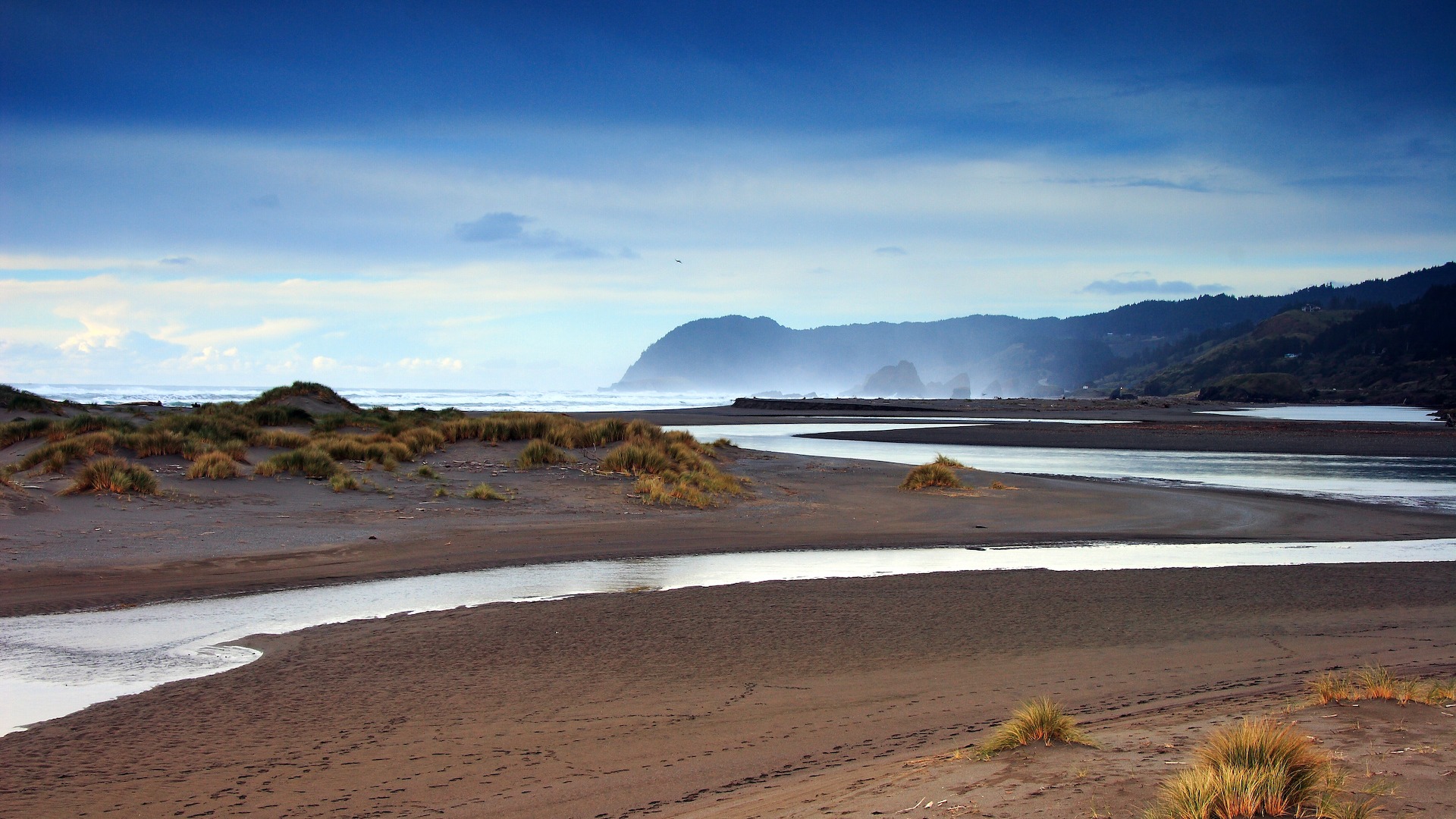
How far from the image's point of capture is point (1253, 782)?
12.5 ft

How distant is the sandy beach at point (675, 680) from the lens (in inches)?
188

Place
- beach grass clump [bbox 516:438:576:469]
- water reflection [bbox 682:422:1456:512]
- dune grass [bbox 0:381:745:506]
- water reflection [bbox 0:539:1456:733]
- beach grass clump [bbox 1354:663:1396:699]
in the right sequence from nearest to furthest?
beach grass clump [bbox 1354:663:1396:699]
water reflection [bbox 0:539:1456:733]
dune grass [bbox 0:381:745:506]
beach grass clump [bbox 516:438:576:469]
water reflection [bbox 682:422:1456:512]

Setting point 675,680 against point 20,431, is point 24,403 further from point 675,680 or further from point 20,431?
point 675,680

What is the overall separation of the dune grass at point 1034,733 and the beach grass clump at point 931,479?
16.3m

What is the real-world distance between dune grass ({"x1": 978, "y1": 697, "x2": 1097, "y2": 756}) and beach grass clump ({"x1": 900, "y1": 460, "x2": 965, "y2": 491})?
16.3m

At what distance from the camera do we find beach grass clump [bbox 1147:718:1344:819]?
376cm

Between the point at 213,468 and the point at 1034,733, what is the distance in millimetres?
16420

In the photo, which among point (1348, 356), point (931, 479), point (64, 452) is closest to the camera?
point (64, 452)

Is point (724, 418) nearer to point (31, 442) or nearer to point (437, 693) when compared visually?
point (31, 442)

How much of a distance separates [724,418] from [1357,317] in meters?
136

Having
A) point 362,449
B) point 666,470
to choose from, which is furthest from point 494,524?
point 362,449

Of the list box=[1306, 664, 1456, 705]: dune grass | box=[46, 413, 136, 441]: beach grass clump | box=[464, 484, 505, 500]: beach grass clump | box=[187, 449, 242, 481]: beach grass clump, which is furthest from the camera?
box=[46, 413, 136, 441]: beach grass clump

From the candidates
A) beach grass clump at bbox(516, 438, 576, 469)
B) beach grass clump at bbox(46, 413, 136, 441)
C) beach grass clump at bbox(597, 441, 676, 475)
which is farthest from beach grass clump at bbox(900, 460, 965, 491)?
beach grass clump at bbox(46, 413, 136, 441)

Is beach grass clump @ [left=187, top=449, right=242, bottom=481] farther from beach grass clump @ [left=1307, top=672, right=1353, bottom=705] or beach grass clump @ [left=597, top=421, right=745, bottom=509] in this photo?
beach grass clump @ [left=1307, top=672, right=1353, bottom=705]
